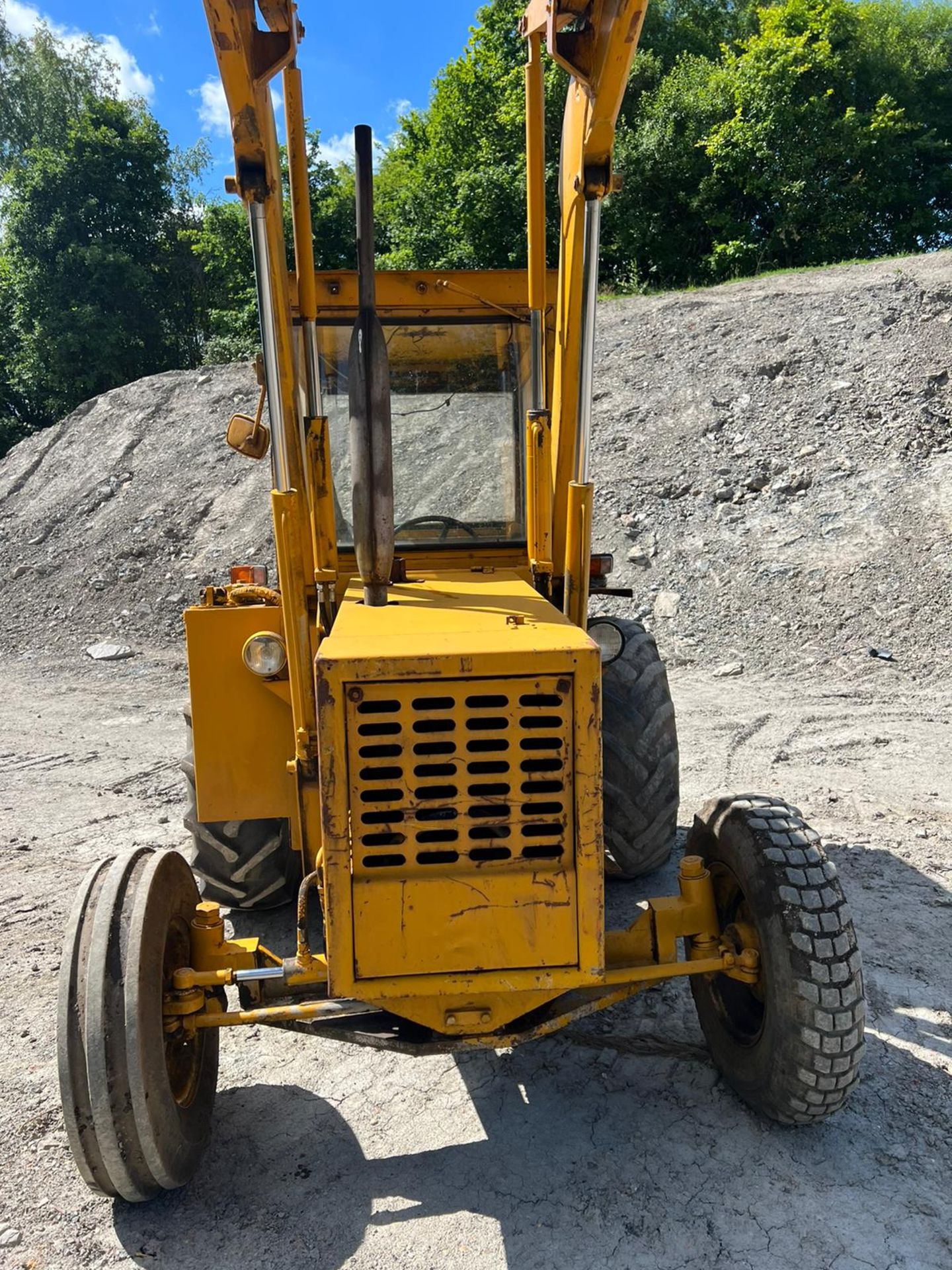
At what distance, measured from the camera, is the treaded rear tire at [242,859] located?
426cm

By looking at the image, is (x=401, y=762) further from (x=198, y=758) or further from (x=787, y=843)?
(x=198, y=758)

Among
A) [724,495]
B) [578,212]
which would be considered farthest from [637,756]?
[724,495]

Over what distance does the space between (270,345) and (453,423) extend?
125 cm

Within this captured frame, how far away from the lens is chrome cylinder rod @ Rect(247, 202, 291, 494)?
10.1ft

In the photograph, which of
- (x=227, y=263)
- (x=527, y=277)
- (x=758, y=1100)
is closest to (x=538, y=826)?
(x=758, y=1100)

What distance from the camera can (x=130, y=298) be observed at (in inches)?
945

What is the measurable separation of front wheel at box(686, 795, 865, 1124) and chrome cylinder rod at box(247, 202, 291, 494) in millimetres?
2012

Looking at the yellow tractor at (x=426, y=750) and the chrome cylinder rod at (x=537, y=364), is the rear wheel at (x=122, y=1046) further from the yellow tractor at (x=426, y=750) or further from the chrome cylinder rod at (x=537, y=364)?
the chrome cylinder rod at (x=537, y=364)

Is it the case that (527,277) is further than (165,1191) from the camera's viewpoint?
Yes

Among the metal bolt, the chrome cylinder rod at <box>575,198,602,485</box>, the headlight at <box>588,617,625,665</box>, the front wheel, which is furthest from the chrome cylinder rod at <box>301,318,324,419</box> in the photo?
the front wheel

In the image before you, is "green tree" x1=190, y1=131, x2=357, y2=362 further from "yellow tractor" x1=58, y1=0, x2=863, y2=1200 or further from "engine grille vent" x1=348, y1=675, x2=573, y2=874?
"engine grille vent" x1=348, y1=675, x2=573, y2=874

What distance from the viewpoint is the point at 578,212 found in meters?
3.40

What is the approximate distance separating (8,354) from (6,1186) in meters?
26.2

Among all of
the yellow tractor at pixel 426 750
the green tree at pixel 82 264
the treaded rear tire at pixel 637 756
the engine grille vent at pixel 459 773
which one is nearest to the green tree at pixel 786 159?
the green tree at pixel 82 264
